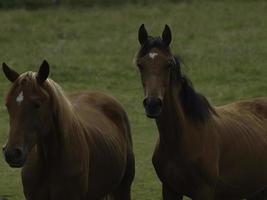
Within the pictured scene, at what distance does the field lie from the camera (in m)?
19.8

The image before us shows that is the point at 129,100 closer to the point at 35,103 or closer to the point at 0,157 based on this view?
the point at 0,157

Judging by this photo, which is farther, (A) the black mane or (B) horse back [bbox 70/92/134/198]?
(B) horse back [bbox 70/92/134/198]

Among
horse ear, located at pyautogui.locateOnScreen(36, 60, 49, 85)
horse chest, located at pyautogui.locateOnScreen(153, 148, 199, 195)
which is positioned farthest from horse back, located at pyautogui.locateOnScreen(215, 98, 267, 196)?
horse ear, located at pyautogui.locateOnScreen(36, 60, 49, 85)

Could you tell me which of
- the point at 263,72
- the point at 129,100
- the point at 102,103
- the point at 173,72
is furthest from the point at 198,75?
the point at 173,72

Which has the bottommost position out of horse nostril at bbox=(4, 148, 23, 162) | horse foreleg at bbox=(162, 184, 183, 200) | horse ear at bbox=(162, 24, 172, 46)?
horse foreleg at bbox=(162, 184, 183, 200)

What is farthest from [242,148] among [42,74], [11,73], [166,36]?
[11,73]

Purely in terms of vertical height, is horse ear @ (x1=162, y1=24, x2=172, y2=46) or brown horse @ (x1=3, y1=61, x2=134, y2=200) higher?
horse ear @ (x1=162, y1=24, x2=172, y2=46)

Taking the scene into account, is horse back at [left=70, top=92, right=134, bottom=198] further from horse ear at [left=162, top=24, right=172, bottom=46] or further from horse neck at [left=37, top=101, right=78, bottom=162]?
horse ear at [left=162, top=24, right=172, bottom=46]

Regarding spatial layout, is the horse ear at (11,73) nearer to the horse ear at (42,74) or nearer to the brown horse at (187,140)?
the horse ear at (42,74)

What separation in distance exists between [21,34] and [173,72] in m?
18.9

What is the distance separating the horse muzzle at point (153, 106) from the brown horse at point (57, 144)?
2.33 ft

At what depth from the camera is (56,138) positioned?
25.4ft

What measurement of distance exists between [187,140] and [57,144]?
1276 millimetres

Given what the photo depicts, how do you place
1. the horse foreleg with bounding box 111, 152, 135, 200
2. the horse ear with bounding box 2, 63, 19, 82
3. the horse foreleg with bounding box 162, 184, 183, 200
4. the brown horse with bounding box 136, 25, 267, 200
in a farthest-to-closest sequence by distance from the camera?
the horse foreleg with bounding box 111, 152, 135, 200 < the horse foreleg with bounding box 162, 184, 183, 200 < the brown horse with bounding box 136, 25, 267, 200 < the horse ear with bounding box 2, 63, 19, 82
